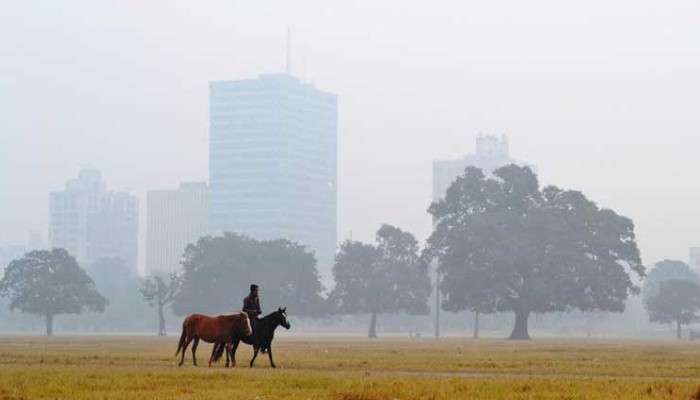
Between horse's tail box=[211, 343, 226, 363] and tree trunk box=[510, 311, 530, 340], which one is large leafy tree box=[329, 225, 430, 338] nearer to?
tree trunk box=[510, 311, 530, 340]

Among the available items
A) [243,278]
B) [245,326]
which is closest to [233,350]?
[245,326]

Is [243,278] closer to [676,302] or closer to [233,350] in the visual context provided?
[676,302]

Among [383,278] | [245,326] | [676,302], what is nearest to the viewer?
[245,326]

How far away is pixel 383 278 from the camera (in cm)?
13675

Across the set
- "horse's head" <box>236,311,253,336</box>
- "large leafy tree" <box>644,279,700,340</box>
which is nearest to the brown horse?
"horse's head" <box>236,311,253,336</box>

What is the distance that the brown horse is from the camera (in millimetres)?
35812

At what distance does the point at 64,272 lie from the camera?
141875 mm

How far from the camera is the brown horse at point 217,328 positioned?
117 ft

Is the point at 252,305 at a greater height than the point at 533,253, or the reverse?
the point at 533,253

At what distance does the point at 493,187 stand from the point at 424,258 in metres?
10.0

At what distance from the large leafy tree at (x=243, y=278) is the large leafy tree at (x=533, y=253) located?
3200cm

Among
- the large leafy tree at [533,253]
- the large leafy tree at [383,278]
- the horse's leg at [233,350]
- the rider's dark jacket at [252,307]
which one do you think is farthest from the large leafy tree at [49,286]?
the rider's dark jacket at [252,307]

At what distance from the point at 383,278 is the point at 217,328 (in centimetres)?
10073

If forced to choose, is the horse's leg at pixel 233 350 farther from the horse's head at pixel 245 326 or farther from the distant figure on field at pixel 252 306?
the distant figure on field at pixel 252 306
